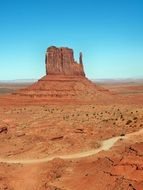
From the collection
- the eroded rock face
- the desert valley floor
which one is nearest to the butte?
the eroded rock face

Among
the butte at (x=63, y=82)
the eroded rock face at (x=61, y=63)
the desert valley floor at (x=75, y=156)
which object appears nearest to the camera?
the desert valley floor at (x=75, y=156)

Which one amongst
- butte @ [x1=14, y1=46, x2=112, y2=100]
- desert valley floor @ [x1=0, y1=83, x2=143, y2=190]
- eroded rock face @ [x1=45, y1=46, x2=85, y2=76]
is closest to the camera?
desert valley floor @ [x1=0, y1=83, x2=143, y2=190]

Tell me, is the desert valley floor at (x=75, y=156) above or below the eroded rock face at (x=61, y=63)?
below

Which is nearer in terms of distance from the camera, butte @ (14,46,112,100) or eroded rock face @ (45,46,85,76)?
butte @ (14,46,112,100)

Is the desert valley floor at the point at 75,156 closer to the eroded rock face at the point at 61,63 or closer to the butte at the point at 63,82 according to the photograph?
the butte at the point at 63,82

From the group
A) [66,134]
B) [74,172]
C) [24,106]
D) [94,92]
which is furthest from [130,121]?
[94,92]

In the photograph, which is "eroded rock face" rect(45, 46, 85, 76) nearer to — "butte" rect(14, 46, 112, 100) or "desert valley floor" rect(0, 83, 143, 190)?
"butte" rect(14, 46, 112, 100)

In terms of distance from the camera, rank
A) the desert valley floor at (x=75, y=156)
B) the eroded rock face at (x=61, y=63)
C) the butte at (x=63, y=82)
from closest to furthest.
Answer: the desert valley floor at (x=75, y=156), the butte at (x=63, y=82), the eroded rock face at (x=61, y=63)

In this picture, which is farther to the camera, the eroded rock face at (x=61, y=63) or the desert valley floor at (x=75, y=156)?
the eroded rock face at (x=61, y=63)

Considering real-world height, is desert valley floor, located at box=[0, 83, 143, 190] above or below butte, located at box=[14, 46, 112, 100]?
below

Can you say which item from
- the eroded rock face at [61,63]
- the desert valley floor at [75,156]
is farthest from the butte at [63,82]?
the desert valley floor at [75,156]
